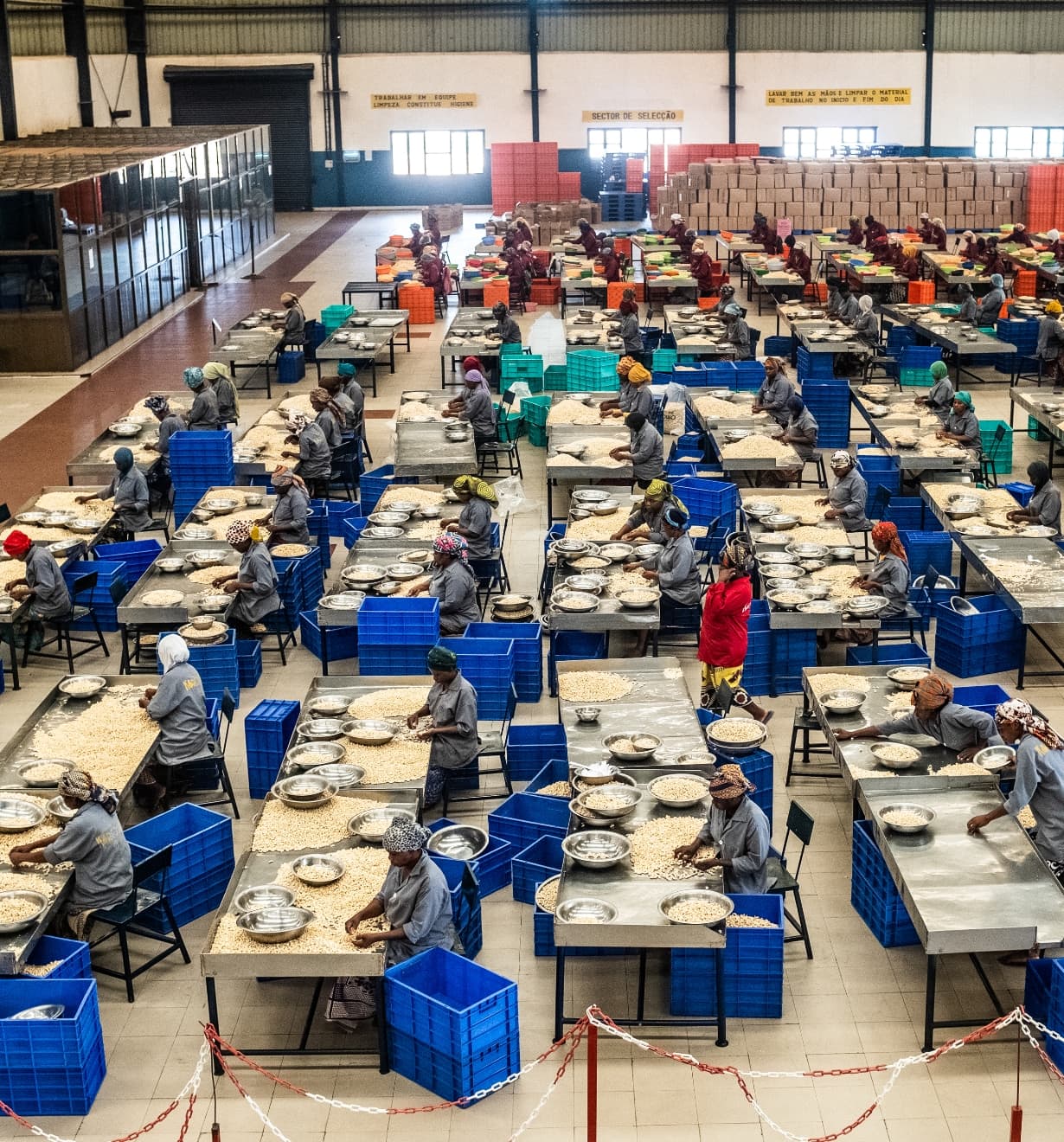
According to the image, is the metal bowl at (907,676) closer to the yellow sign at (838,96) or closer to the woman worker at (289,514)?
the woman worker at (289,514)

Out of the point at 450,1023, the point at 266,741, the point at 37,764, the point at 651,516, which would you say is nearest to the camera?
the point at 450,1023

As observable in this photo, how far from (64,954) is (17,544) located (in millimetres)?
5614

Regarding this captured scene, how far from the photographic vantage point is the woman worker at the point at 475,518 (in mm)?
13992

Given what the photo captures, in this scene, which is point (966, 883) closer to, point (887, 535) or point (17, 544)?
point (887, 535)

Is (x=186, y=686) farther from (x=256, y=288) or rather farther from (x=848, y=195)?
(x=848, y=195)

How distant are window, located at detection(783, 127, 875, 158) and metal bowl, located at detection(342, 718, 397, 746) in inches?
1500

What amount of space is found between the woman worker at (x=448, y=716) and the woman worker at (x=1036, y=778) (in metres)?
3.30

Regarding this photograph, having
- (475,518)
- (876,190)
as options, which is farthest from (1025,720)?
(876,190)

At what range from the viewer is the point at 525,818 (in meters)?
9.99

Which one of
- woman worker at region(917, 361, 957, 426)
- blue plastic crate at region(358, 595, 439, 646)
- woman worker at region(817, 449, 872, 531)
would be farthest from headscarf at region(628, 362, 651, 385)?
blue plastic crate at region(358, 595, 439, 646)

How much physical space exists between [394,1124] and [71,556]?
25.1 ft

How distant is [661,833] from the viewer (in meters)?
8.85

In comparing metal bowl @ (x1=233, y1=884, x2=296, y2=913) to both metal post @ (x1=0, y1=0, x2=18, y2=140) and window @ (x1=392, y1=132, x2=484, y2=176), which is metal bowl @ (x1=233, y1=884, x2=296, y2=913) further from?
window @ (x1=392, y1=132, x2=484, y2=176)

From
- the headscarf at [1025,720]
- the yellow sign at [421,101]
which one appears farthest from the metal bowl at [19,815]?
the yellow sign at [421,101]
